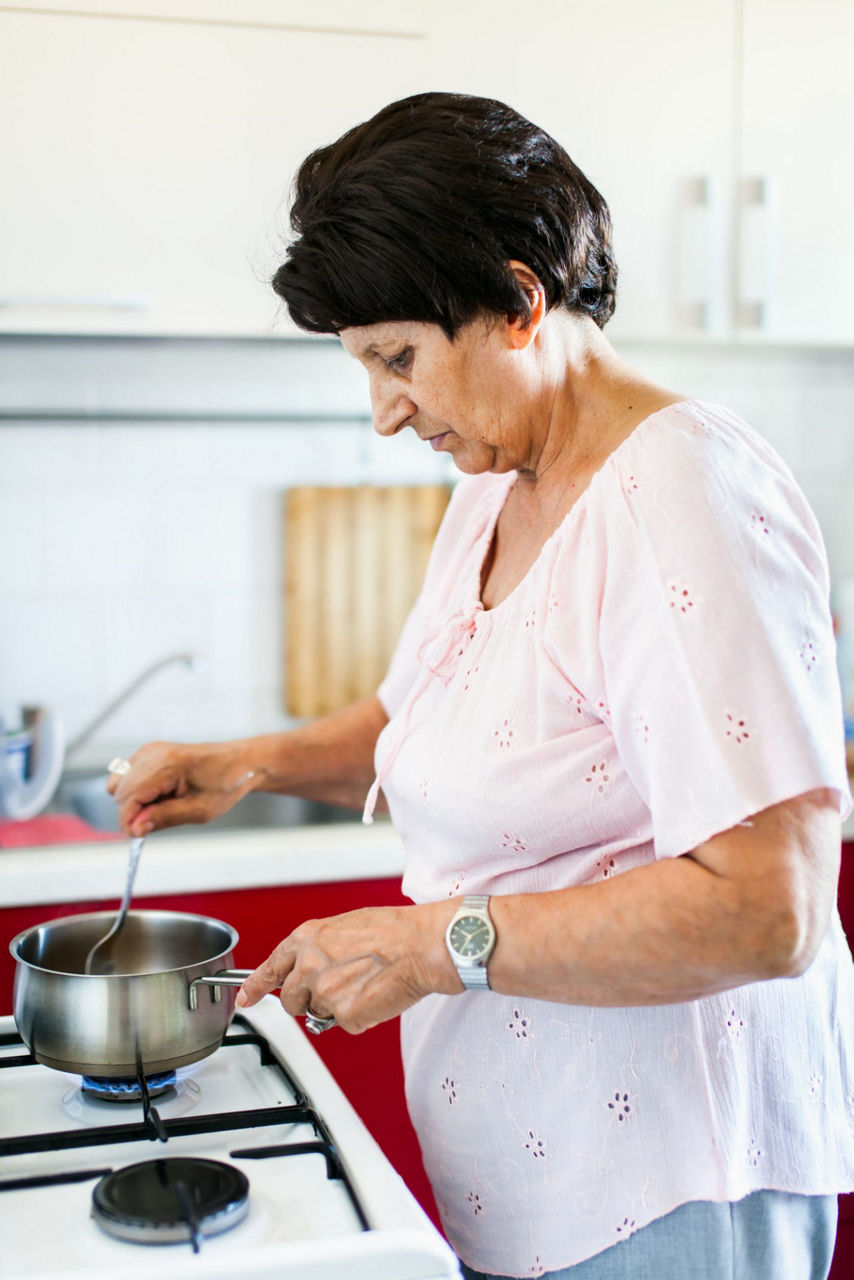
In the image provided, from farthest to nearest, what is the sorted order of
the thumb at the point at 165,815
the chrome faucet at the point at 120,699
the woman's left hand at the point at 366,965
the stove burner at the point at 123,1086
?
the chrome faucet at the point at 120,699 → the thumb at the point at 165,815 → the stove burner at the point at 123,1086 → the woman's left hand at the point at 366,965

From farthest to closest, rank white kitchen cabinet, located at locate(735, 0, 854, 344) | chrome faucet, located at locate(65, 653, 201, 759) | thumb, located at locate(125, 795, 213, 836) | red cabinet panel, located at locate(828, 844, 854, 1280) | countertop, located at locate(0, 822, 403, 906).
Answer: chrome faucet, located at locate(65, 653, 201, 759) → white kitchen cabinet, located at locate(735, 0, 854, 344) → red cabinet panel, located at locate(828, 844, 854, 1280) → countertop, located at locate(0, 822, 403, 906) → thumb, located at locate(125, 795, 213, 836)

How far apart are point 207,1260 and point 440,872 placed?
35 cm

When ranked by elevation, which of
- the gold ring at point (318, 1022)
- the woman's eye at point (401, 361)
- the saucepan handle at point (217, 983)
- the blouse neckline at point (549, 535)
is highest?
the woman's eye at point (401, 361)

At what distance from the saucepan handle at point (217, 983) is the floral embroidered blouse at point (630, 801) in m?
0.16

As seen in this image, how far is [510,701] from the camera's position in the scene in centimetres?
94

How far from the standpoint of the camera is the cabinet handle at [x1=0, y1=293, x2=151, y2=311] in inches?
66.4

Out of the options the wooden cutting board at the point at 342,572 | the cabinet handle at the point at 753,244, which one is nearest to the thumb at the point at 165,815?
the wooden cutting board at the point at 342,572

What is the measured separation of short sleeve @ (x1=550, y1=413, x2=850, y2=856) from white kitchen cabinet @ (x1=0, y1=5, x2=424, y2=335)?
981 millimetres

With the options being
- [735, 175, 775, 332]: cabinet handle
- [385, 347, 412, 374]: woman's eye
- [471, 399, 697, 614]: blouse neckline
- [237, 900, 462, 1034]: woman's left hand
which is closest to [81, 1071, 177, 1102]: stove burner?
[237, 900, 462, 1034]: woman's left hand

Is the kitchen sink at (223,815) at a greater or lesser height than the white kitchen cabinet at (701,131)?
lesser

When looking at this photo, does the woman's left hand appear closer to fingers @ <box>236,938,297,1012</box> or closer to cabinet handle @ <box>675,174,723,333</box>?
fingers @ <box>236,938,297,1012</box>

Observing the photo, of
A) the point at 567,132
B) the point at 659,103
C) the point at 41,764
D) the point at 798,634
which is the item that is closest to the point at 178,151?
the point at 567,132

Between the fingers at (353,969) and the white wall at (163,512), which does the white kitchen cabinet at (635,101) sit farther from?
the fingers at (353,969)

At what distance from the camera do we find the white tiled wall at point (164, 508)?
1991 mm
